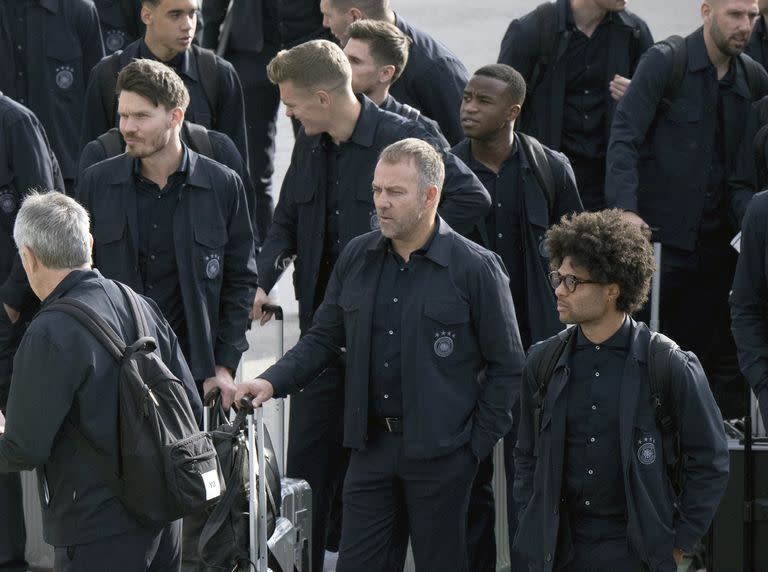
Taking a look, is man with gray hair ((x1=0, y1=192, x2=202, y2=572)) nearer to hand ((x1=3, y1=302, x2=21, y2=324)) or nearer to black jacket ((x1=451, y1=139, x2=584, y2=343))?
hand ((x1=3, y1=302, x2=21, y2=324))

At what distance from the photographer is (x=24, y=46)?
29.0 feet

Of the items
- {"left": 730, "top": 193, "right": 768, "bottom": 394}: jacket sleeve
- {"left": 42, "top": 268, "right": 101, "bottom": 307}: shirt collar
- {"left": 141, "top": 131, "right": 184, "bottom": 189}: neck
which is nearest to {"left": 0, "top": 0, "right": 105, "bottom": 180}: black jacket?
{"left": 141, "top": 131, "right": 184, "bottom": 189}: neck

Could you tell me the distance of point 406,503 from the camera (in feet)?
21.0

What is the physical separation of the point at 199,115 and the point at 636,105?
2165mm

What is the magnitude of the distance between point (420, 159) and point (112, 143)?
174cm

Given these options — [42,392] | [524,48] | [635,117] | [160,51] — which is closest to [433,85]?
[524,48]

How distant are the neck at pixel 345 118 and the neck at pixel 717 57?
6.84ft

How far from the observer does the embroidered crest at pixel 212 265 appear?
6992 millimetres

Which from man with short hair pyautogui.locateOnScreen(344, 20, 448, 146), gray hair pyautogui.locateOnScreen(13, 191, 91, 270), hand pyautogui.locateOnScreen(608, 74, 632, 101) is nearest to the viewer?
gray hair pyautogui.locateOnScreen(13, 191, 91, 270)

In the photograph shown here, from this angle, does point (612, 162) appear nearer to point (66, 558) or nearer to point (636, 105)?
point (636, 105)

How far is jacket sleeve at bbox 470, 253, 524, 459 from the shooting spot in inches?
248

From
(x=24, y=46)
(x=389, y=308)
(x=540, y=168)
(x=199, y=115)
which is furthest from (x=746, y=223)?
(x=24, y=46)

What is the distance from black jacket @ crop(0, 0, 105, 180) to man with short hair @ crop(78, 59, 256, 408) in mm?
2032

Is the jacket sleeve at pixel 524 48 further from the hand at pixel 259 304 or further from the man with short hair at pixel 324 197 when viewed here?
the hand at pixel 259 304
